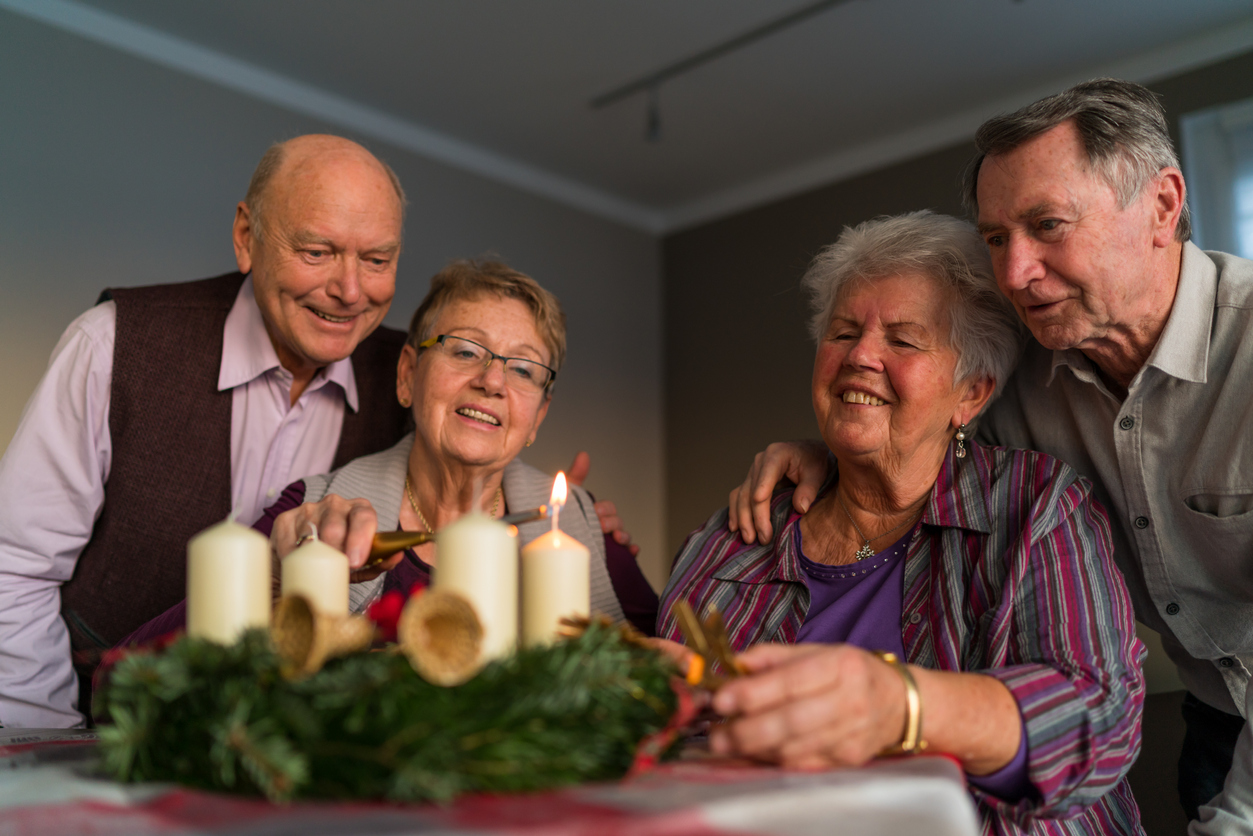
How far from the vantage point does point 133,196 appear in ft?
12.9

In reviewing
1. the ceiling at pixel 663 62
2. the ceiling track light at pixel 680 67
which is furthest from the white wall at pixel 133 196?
the ceiling track light at pixel 680 67

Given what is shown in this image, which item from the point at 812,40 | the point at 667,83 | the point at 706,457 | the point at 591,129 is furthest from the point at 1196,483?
the point at 706,457

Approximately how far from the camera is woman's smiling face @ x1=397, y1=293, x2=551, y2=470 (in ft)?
6.03

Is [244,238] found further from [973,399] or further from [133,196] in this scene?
[133,196]

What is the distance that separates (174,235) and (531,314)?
2875 mm

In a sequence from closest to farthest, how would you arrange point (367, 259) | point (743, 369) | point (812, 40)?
point (367, 259) → point (812, 40) → point (743, 369)

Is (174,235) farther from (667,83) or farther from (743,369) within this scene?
(743,369)

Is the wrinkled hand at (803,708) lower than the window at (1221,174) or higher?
lower

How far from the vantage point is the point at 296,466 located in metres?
2.23

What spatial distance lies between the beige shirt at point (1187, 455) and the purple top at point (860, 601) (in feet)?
1.52

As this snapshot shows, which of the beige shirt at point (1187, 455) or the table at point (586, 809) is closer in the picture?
the table at point (586, 809)

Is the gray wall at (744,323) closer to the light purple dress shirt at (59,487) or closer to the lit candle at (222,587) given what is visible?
the light purple dress shirt at (59,487)

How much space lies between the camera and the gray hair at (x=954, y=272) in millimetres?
1614

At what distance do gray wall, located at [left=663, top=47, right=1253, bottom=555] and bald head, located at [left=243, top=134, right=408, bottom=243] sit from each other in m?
3.29
